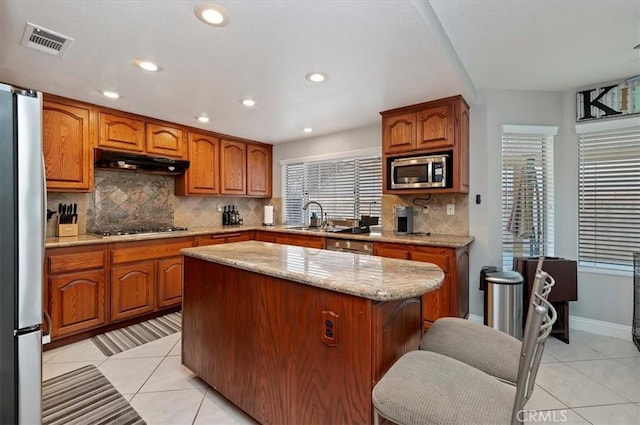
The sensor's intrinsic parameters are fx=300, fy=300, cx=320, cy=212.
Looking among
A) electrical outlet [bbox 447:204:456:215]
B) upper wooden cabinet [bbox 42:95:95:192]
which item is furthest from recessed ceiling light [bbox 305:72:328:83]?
upper wooden cabinet [bbox 42:95:95:192]

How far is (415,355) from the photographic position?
1235 mm

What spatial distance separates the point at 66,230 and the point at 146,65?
6.24ft

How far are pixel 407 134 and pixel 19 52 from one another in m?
3.30

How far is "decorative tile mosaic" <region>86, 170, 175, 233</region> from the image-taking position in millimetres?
3494

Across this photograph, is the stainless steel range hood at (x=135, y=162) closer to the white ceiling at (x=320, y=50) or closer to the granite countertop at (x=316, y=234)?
the white ceiling at (x=320, y=50)

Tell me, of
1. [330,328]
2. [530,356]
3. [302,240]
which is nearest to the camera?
[530,356]

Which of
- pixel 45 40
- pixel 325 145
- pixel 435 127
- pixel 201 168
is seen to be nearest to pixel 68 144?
pixel 45 40

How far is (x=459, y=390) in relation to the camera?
1021 mm

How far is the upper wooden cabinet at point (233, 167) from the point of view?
4.46 m

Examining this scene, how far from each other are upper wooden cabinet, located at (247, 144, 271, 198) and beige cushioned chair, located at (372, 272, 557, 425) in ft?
13.6

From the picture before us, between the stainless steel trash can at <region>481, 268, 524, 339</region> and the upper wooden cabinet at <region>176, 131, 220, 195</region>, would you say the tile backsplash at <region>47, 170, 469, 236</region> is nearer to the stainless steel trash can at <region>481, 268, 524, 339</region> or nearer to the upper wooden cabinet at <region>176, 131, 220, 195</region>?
the upper wooden cabinet at <region>176, 131, 220, 195</region>

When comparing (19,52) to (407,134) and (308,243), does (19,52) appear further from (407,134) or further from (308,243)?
(407,134)

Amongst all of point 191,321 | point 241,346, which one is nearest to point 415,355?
point 241,346

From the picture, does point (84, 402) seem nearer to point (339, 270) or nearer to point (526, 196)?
point (339, 270)
